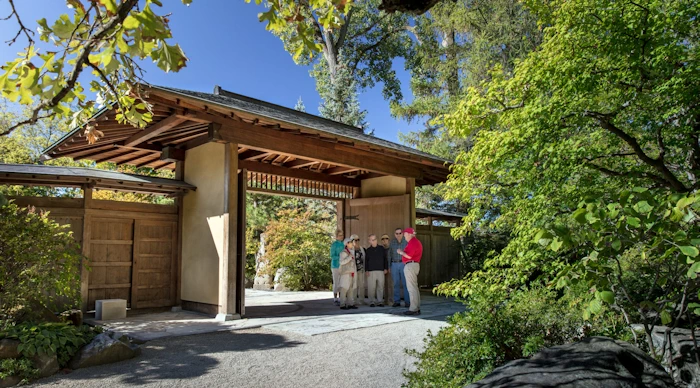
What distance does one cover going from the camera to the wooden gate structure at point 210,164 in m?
7.50

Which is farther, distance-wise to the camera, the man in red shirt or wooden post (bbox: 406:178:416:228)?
wooden post (bbox: 406:178:416:228)

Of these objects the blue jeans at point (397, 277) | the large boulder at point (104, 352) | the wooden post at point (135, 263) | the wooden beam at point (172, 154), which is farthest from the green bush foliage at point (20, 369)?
the blue jeans at point (397, 277)

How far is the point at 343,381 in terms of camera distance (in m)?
4.29

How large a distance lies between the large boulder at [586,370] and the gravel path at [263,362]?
5.69 feet

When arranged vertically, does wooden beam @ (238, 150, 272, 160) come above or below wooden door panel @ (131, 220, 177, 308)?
above

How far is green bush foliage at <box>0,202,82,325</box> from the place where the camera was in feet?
16.3

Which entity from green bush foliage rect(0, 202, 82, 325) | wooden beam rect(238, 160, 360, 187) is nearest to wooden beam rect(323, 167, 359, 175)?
wooden beam rect(238, 160, 360, 187)

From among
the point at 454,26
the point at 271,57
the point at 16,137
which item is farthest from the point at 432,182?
the point at 271,57

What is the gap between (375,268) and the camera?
9.91m

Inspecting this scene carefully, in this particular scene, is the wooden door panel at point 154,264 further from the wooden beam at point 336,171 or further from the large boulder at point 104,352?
the wooden beam at point 336,171

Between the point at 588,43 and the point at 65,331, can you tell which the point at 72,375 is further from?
the point at 588,43

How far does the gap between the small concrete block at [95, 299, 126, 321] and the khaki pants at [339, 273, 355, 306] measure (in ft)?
12.6

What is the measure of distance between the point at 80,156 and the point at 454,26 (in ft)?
38.7

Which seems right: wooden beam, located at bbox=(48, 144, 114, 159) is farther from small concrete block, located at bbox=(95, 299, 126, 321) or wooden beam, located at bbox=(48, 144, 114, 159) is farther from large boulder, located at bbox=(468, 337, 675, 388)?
large boulder, located at bbox=(468, 337, 675, 388)
